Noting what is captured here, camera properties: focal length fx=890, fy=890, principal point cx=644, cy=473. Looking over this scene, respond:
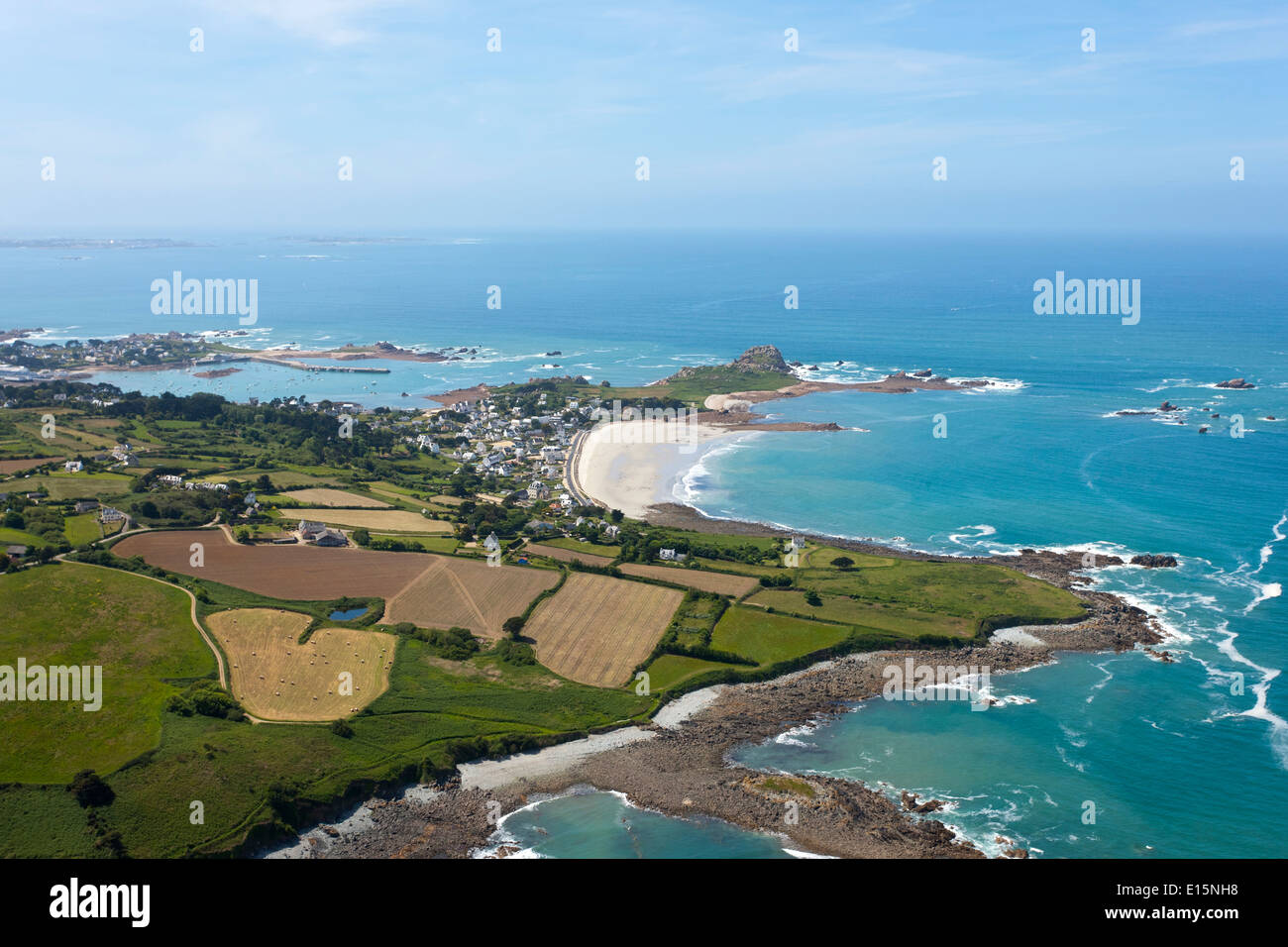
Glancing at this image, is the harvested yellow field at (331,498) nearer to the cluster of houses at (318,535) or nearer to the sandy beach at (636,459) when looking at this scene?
the cluster of houses at (318,535)

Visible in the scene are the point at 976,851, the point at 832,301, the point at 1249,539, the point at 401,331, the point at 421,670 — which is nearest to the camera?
the point at 976,851

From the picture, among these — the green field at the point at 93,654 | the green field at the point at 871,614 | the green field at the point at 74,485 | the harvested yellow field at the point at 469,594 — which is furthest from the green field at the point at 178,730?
the green field at the point at 74,485

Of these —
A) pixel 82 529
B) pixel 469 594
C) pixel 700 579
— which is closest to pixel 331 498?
pixel 82 529

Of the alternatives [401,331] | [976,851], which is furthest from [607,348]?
[976,851]

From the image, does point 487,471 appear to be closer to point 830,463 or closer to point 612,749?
point 830,463

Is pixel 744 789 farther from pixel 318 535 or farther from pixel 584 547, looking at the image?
pixel 318 535

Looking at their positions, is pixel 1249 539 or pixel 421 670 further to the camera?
pixel 1249 539

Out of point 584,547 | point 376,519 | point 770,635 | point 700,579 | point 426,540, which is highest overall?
point 376,519

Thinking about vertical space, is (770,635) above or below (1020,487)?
below
